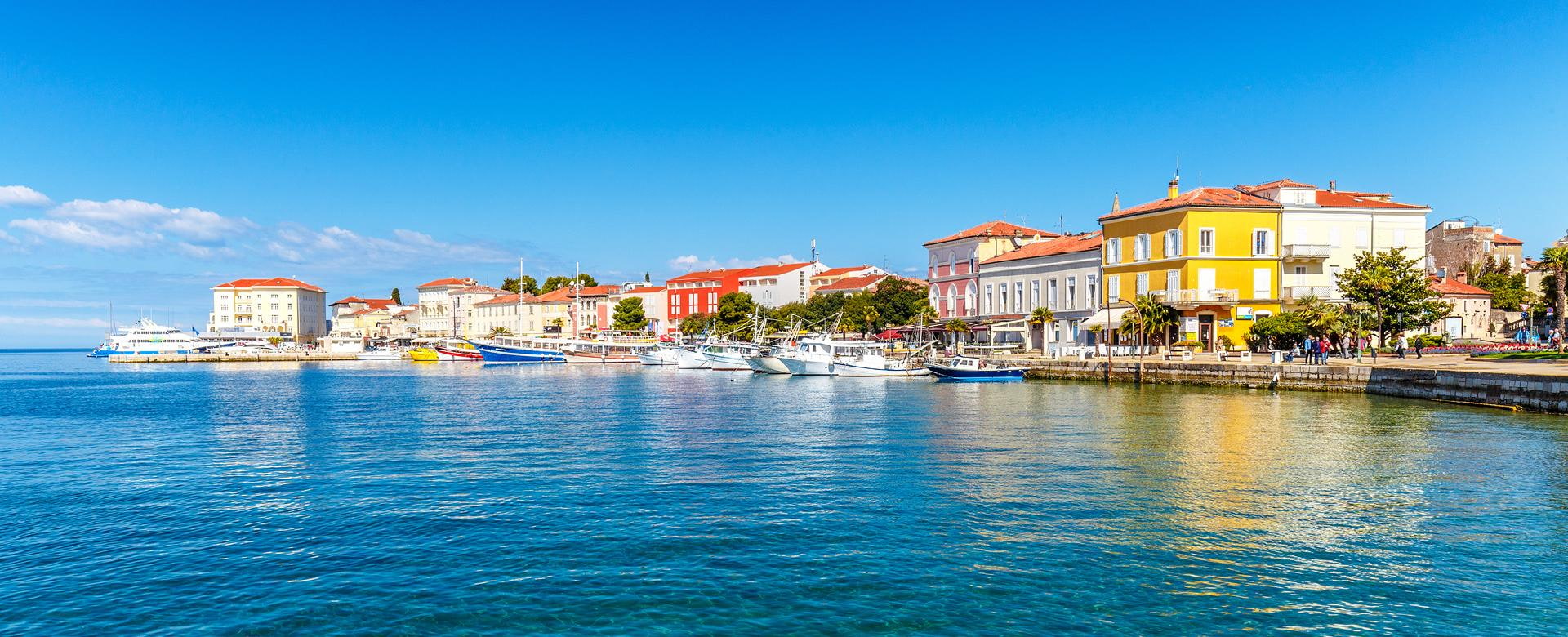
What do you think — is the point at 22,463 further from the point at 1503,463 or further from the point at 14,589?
the point at 1503,463

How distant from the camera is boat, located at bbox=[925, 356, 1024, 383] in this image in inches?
1969

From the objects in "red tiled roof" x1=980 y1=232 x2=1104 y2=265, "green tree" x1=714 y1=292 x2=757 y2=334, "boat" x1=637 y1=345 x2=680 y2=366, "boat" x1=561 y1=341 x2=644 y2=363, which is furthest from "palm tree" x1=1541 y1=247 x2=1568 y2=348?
"boat" x1=561 y1=341 x2=644 y2=363

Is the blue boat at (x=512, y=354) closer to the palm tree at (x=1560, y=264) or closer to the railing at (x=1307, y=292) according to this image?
the railing at (x=1307, y=292)

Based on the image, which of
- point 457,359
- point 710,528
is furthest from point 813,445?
point 457,359

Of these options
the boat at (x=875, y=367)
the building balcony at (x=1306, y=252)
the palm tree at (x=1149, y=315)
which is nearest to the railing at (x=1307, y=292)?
the building balcony at (x=1306, y=252)

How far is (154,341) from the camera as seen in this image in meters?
121

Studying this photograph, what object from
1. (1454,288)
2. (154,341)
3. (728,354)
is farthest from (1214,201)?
(154,341)

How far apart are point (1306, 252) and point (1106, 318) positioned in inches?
413

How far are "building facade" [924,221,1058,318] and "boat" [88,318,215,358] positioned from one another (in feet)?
308

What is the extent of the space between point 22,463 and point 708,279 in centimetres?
10149

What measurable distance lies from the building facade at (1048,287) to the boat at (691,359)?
20944 millimetres

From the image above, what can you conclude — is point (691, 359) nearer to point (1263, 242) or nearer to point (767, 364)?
point (767, 364)

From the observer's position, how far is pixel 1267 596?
34.7ft

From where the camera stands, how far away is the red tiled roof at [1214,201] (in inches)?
2008
